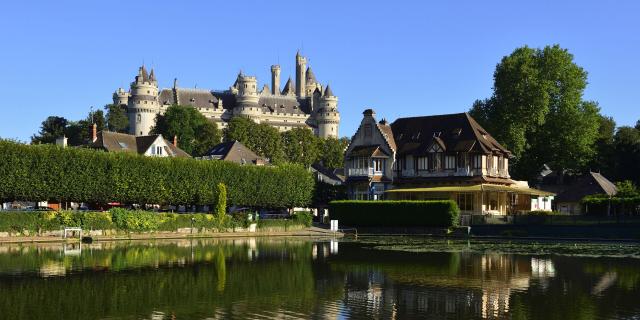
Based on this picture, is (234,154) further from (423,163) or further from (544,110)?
(544,110)

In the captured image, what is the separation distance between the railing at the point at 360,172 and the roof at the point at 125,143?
23012 mm

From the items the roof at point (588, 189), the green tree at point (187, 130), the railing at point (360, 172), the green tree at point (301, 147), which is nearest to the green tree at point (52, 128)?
the green tree at point (187, 130)

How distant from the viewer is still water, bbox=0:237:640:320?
20984 mm

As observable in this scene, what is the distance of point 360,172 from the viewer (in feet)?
258

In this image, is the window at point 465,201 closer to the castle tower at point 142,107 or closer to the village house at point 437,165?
the village house at point 437,165

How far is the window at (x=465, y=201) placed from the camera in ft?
231

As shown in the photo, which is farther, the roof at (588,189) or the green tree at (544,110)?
the green tree at (544,110)

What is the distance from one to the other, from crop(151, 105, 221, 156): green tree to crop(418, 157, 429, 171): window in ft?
187

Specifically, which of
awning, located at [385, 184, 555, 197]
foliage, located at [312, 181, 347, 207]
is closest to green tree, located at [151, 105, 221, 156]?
foliage, located at [312, 181, 347, 207]

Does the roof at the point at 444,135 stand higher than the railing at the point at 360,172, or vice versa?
the roof at the point at 444,135

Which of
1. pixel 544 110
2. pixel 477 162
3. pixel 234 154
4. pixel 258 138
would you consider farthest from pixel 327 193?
pixel 258 138

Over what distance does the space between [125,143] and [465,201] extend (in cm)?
4055

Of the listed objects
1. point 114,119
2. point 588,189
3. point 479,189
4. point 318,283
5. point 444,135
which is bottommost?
point 318,283

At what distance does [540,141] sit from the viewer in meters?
81.9
